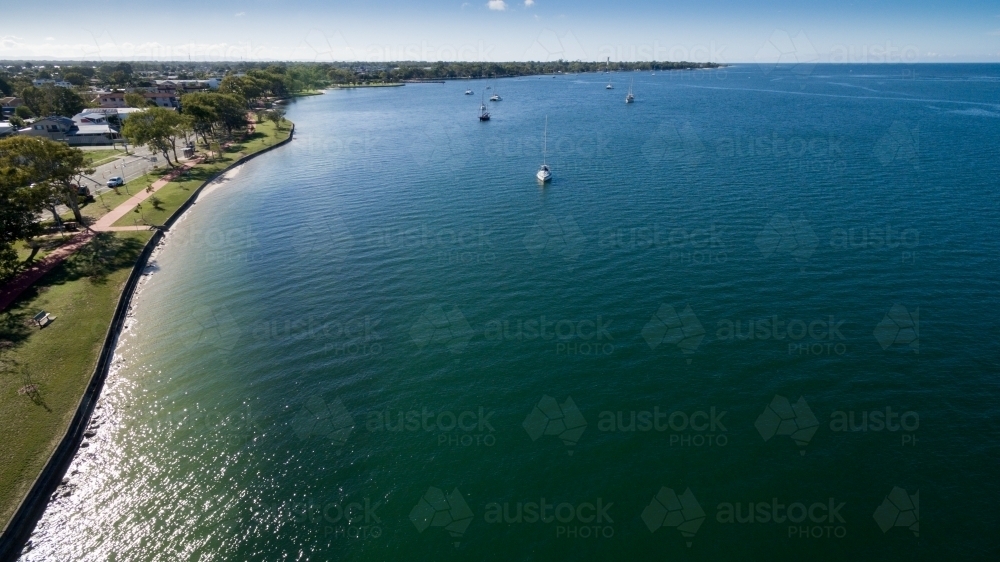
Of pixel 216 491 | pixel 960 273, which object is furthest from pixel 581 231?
pixel 216 491

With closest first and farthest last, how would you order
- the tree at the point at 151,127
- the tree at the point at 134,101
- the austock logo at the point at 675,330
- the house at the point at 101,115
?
the austock logo at the point at 675,330 → the tree at the point at 151,127 → the house at the point at 101,115 → the tree at the point at 134,101

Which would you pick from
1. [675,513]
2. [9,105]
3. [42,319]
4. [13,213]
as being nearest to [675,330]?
[675,513]

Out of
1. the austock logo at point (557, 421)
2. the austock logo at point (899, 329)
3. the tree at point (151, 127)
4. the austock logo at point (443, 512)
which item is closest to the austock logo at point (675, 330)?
the austock logo at point (557, 421)

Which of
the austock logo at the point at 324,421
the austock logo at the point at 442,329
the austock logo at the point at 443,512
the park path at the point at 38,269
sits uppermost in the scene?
the park path at the point at 38,269

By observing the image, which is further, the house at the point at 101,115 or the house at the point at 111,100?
the house at the point at 111,100

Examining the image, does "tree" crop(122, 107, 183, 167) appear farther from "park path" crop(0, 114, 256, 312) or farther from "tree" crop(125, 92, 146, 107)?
"tree" crop(125, 92, 146, 107)

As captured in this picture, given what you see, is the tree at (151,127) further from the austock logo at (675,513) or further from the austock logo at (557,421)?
the austock logo at (675,513)

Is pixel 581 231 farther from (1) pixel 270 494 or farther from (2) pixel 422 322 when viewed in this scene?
(1) pixel 270 494

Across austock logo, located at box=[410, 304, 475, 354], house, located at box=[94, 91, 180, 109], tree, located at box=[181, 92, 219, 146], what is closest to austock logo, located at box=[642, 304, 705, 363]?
austock logo, located at box=[410, 304, 475, 354]
